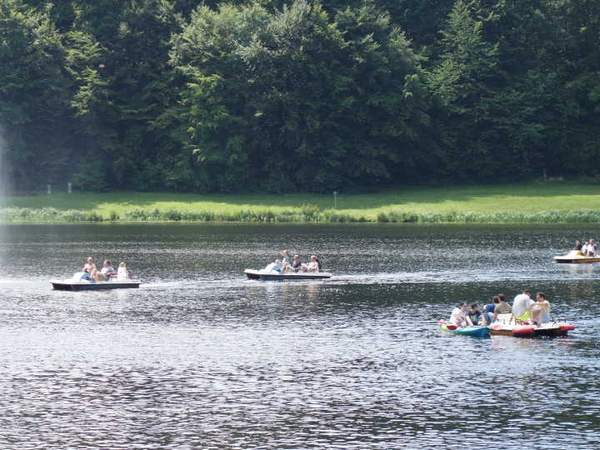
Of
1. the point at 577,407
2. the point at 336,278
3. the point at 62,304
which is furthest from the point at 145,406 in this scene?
the point at 336,278

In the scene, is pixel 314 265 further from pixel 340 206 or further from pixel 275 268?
pixel 340 206

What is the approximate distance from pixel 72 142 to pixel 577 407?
133m

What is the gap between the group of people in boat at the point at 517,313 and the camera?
6331cm

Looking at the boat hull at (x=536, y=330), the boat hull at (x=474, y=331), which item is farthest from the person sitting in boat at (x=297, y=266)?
the boat hull at (x=536, y=330)

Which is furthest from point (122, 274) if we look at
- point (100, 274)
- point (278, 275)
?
point (278, 275)

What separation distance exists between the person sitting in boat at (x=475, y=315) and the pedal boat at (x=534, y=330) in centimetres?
115

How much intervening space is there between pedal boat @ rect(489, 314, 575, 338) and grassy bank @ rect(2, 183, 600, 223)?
266 ft

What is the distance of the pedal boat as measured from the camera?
206 feet

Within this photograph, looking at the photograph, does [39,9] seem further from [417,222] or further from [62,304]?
[62,304]

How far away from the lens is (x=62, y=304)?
250 ft

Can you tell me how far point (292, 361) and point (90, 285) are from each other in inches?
1195

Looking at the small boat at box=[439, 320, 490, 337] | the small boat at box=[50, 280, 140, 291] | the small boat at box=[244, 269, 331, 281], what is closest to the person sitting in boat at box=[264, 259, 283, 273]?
the small boat at box=[244, 269, 331, 281]

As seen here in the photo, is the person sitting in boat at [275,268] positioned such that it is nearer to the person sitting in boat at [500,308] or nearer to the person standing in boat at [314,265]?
the person standing in boat at [314,265]

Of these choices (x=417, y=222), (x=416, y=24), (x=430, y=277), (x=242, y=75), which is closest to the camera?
(x=430, y=277)
